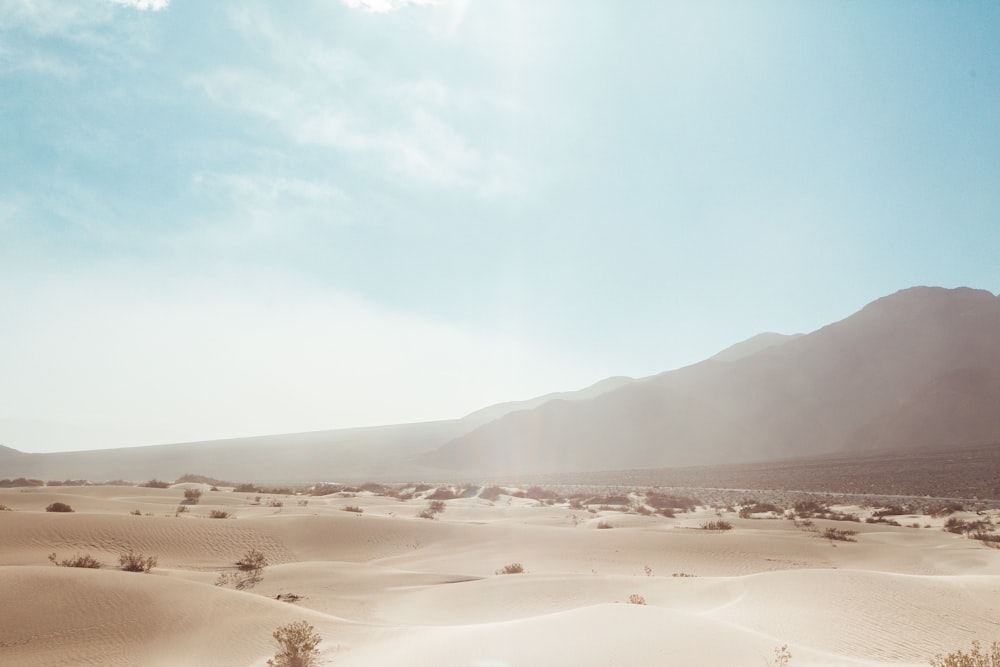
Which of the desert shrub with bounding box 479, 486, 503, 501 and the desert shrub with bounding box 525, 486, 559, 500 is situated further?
the desert shrub with bounding box 525, 486, 559, 500

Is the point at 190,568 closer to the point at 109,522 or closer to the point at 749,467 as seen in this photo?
the point at 109,522

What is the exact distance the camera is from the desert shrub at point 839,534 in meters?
16.8

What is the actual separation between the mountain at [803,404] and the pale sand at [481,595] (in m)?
64.5

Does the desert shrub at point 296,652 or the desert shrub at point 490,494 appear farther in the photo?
the desert shrub at point 490,494

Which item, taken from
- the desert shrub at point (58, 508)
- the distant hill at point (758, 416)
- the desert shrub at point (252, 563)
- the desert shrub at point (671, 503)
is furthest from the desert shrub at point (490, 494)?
the distant hill at point (758, 416)

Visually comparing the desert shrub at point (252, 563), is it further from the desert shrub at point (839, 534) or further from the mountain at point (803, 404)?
the mountain at point (803, 404)

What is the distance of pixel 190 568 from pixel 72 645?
6071mm

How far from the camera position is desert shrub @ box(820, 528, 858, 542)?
1681 cm

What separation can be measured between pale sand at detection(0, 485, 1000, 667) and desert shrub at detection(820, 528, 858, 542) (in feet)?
1.30

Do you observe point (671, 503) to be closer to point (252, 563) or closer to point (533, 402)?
point (252, 563)

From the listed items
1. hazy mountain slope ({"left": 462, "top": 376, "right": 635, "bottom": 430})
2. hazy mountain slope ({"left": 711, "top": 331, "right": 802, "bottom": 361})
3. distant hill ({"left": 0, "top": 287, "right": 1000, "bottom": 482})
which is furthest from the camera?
hazy mountain slope ({"left": 462, "top": 376, "right": 635, "bottom": 430})

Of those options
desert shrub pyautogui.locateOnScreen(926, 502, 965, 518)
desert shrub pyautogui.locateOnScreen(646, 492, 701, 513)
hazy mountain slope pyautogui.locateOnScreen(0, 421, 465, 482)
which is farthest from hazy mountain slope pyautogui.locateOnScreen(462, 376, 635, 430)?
desert shrub pyautogui.locateOnScreen(926, 502, 965, 518)

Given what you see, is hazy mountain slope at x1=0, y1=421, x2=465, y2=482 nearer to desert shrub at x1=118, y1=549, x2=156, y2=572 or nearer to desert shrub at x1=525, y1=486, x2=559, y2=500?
desert shrub at x1=525, y1=486, x2=559, y2=500

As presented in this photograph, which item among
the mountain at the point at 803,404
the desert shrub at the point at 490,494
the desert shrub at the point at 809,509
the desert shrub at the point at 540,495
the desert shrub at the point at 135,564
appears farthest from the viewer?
the mountain at the point at 803,404
